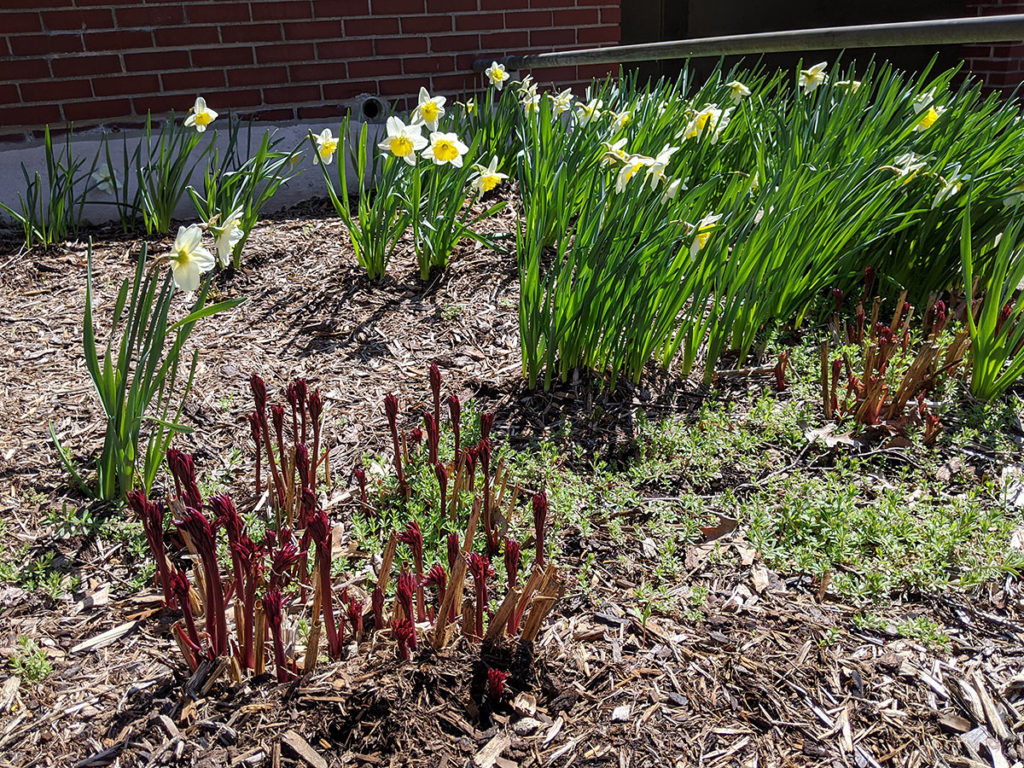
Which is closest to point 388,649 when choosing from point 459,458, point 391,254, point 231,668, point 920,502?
point 231,668

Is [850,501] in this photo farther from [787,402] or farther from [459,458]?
[459,458]

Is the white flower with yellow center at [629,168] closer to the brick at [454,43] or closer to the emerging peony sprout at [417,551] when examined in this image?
the emerging peony sprout at [417,551]

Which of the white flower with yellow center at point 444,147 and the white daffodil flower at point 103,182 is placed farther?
the white daffodil flower at point 103,182

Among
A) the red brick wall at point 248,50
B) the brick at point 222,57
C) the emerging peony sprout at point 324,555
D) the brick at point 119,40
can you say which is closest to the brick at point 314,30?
the red brick wall at point 248,50

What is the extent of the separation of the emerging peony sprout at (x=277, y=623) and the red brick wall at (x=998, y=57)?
7388 millimetres

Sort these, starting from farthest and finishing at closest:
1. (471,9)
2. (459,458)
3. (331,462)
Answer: (471,9)
(331,462)
(459,458)

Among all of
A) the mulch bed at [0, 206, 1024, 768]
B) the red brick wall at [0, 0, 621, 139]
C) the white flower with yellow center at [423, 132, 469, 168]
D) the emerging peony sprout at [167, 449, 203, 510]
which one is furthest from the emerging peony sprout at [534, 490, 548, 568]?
the red brick wall at [0, 0, 621, 139]

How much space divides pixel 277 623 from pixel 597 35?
193 inches

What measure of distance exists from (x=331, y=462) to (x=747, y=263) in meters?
1.42

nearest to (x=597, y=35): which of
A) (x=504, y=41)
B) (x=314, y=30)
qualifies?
(x=504, y=41)

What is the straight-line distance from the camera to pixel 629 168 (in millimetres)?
2305

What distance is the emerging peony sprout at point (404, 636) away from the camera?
1.42 m

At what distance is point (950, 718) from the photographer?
1459 millimetres

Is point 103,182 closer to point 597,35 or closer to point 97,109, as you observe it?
point 97,109
